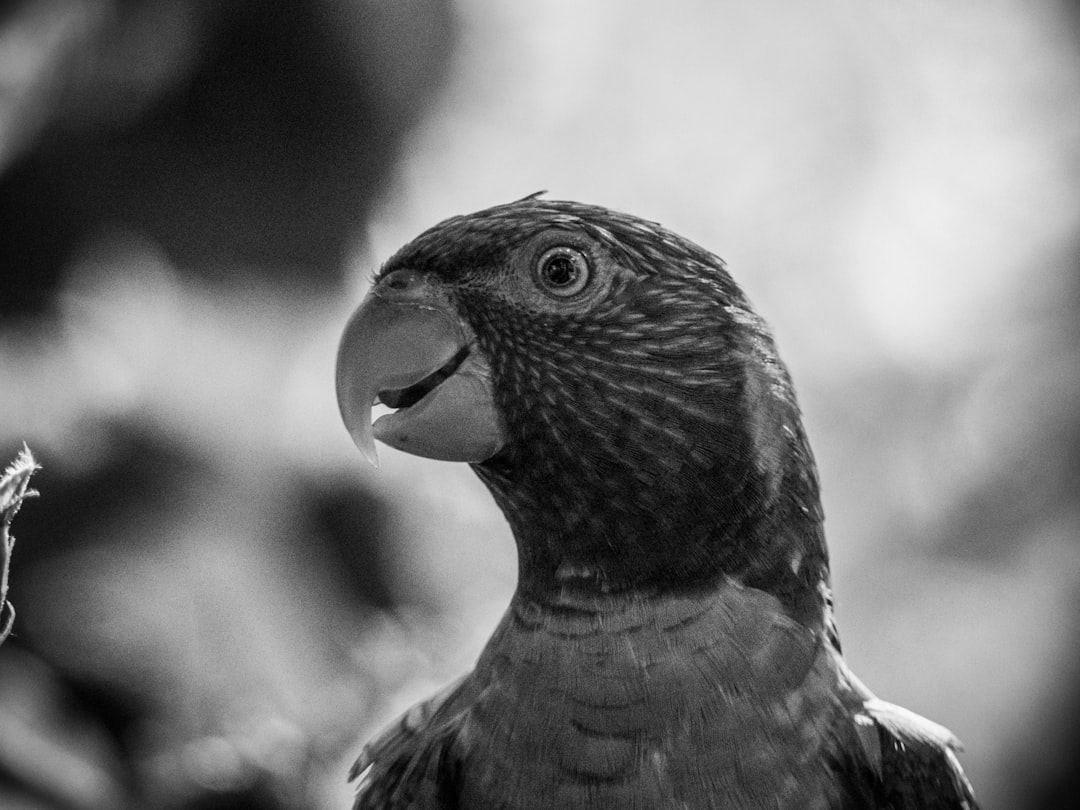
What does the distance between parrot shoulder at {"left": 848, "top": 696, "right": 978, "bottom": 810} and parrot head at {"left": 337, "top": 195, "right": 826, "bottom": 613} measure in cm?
22

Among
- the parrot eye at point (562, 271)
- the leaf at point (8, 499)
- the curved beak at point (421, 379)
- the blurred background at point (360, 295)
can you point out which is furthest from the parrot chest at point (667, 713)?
the blurred background at point (360, 295)

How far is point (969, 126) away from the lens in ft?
14.3

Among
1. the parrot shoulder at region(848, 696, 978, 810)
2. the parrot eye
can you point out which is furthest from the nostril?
the parrot shoulder at region(848, 696, 978, 810)

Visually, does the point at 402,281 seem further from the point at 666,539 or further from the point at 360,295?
the point at 360,295

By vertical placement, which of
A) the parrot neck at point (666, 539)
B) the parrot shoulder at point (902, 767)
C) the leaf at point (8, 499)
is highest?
the leaf at point (8, 499)

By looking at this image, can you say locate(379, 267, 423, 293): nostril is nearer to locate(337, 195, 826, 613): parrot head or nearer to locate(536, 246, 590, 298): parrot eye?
locate(337, 195, 826, 613): parrot head

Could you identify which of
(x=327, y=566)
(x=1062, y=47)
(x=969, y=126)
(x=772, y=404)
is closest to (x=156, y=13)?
(x=327, y=566)

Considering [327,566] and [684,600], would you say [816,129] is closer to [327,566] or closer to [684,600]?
[327,566]

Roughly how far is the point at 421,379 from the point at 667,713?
1.91 ft

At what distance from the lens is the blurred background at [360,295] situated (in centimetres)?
327

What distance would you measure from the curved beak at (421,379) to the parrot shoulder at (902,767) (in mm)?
684

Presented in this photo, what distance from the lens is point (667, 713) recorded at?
4.35 ft

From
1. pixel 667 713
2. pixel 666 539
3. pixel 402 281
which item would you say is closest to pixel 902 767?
pixel 667 713

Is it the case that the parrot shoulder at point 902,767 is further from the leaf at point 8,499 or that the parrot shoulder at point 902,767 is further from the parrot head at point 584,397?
the leaf at point 8,499
